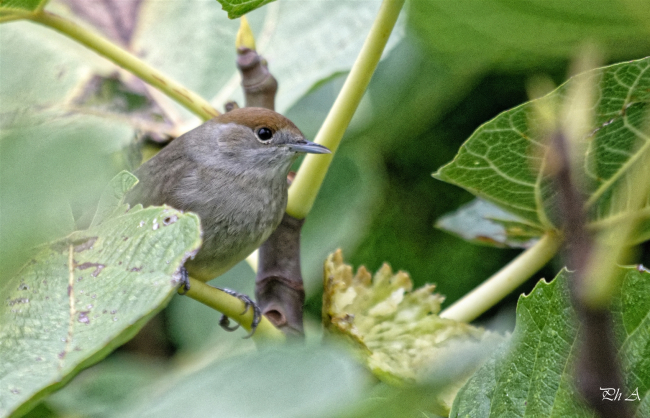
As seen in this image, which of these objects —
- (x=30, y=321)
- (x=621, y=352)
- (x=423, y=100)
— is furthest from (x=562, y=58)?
(x=30, y=321)

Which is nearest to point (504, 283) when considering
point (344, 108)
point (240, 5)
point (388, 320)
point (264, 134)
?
point (388, 320)

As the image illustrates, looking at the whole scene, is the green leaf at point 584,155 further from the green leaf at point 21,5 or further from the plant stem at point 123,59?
the green leaf at point 21,5

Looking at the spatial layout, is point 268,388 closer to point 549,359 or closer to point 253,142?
point 549,359

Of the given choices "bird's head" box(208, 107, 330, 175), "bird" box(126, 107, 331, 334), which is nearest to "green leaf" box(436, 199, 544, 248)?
"bird" box(126, 107, 331, 334)

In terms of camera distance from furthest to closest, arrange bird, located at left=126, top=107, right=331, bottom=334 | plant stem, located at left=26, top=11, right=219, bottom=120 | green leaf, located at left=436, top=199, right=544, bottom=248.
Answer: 1. bird, located at left=126, top=107, right=331, bottom=334
2. green leaf, located at left=436, top=199, right=544, bottom=248
3. plant stem, located at left=26, top=11, right=219, bottom=120

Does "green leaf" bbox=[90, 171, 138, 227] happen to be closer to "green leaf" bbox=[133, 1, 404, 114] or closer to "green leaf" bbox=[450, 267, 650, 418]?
"green leaf" bbox=[450, 267, 650, 418]

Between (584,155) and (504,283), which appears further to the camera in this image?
(504,283)
